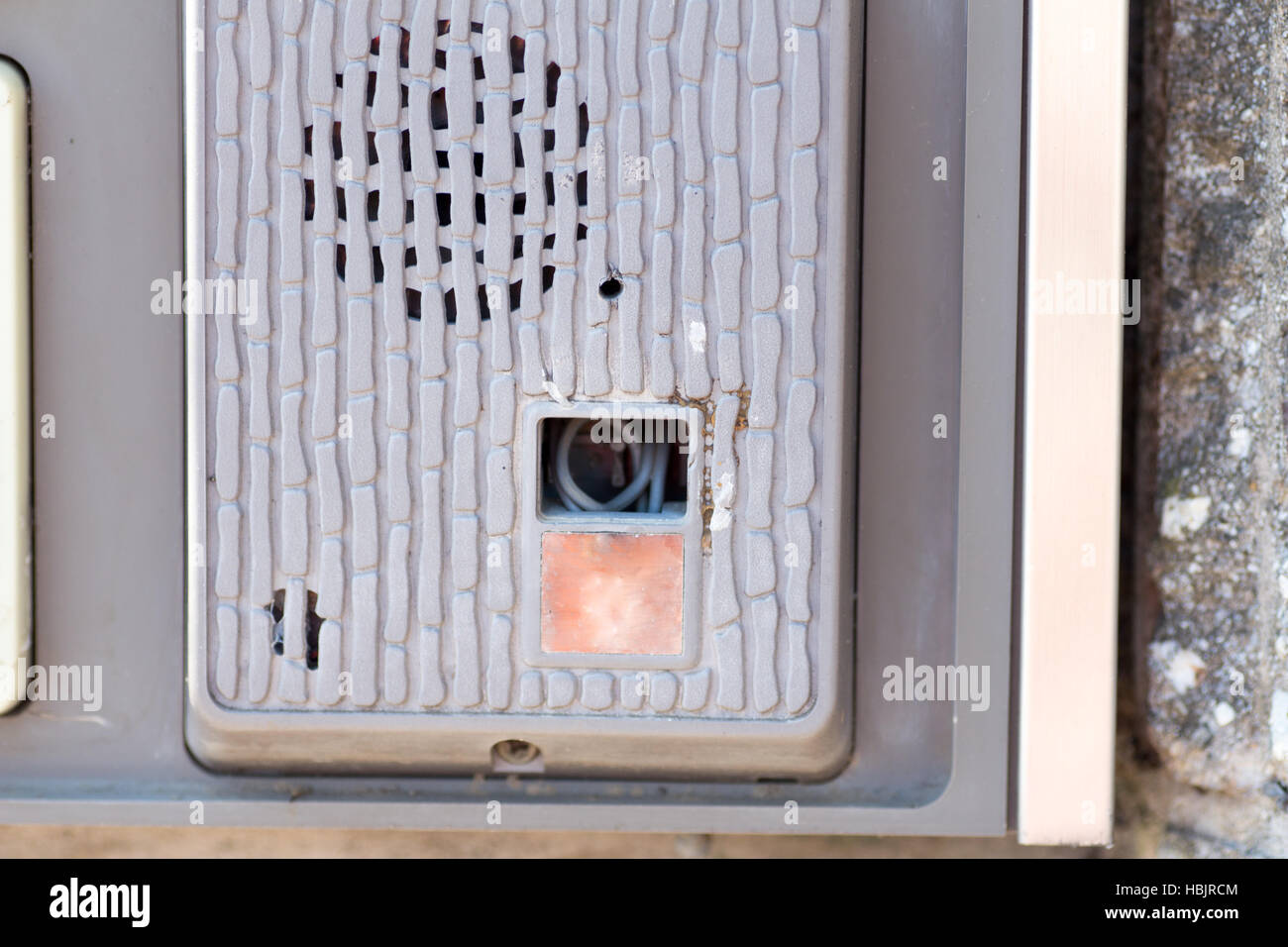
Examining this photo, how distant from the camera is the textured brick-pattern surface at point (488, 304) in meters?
0.45

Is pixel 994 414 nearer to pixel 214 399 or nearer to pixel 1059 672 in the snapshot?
pixel 1059 672

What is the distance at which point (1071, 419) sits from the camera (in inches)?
19.2

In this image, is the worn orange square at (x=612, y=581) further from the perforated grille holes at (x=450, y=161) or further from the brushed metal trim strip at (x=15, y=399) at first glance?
the brushed metal trim strip at (x=15, y=399)

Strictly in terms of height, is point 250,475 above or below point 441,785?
above

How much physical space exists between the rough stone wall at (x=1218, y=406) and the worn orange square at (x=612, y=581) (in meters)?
0.31

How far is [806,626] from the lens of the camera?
1.53 feet

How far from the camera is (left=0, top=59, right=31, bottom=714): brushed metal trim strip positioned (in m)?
0.49

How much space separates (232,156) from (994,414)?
41cm

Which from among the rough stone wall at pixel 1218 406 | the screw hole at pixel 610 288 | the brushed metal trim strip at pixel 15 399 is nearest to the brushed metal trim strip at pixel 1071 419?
the rough stone wall at pixel 1218 406

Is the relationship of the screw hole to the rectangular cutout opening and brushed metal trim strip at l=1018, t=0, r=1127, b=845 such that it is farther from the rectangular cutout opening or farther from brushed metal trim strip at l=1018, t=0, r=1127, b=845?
brushed metal trim strip at l=1018, t=0, r=1127, b=845

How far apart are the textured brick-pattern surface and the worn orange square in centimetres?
2

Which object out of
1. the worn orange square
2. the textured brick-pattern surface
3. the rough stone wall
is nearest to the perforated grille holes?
the textured brick-pattern surface

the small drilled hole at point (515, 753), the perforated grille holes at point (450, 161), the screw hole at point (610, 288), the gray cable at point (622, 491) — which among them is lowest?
the small drilled hole at point (515, 753)
